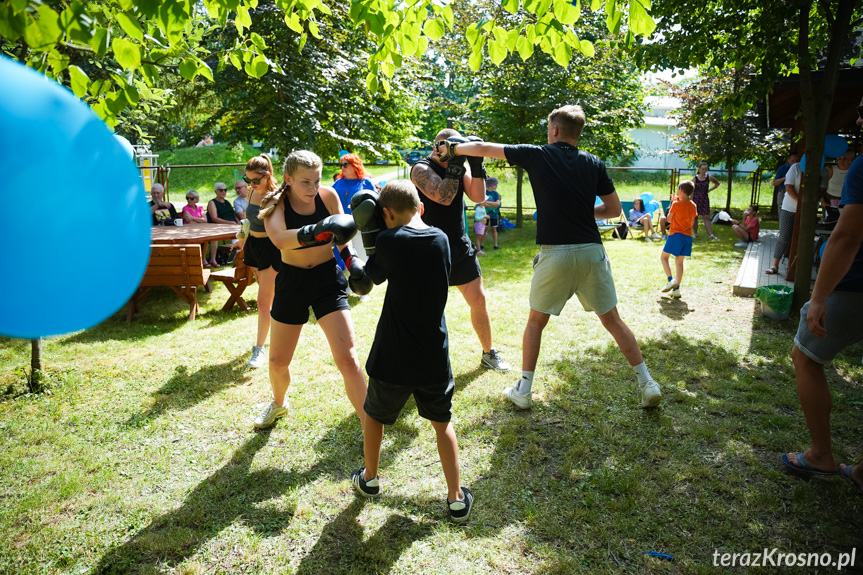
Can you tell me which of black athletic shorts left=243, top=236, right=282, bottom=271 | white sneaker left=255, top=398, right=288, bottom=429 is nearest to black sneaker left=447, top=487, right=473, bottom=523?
white sneaker left=255, top=398, right=288, bottom=429

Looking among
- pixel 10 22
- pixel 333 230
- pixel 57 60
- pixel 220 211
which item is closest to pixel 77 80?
pixel 57 60

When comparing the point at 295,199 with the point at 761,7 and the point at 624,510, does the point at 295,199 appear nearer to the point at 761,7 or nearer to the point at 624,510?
the point at 624,510

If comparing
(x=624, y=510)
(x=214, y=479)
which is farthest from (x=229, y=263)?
(x=624, y=510)

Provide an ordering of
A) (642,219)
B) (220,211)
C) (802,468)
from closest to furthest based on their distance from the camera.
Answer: (802,468)
(220,211)
(642,219)

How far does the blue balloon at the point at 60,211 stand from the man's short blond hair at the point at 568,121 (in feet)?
9.33

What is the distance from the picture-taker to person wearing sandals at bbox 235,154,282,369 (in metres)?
4.50

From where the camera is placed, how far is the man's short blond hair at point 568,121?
3.69 metres

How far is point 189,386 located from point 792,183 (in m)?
8.51

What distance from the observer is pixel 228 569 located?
258 cm

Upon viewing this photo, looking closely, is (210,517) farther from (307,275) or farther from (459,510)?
(307,275)

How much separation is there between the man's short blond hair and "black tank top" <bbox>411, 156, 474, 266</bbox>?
2.93ft

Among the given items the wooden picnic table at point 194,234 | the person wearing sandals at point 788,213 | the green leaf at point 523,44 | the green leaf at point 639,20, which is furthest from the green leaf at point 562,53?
the person wearing sandals at point 788,213

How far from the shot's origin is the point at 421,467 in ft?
11.1

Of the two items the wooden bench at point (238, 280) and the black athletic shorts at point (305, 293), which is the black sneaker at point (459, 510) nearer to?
A: the black athletic shorts at point (305, 293)
